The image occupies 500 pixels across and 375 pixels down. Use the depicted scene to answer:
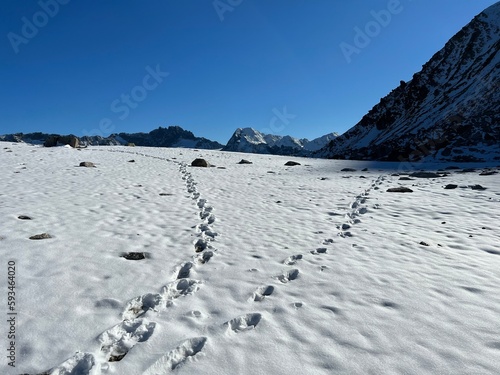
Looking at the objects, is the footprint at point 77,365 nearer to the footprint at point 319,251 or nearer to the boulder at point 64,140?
the footprint at point 319,251

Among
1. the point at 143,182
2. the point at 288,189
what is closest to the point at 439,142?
the point at 288,189

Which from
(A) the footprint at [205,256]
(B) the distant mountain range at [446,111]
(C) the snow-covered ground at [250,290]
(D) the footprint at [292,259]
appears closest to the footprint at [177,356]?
(C) the snow-covered ground at [250,290]

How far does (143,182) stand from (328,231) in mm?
12266

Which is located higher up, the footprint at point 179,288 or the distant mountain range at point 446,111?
the distant mountain range at point 446,111

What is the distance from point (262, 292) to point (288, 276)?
92 cm

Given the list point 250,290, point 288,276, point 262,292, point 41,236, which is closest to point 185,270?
point 250,290

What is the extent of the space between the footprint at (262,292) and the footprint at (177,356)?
1.47 m

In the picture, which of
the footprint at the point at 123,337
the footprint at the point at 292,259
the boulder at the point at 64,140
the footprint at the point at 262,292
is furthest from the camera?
the boulder at the point at 64,140

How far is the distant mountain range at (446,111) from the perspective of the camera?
78875 mm

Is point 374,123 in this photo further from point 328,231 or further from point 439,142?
point 328,231

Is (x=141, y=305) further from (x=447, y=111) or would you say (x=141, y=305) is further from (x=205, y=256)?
(x=447, y=111)

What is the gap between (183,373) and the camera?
385 cm

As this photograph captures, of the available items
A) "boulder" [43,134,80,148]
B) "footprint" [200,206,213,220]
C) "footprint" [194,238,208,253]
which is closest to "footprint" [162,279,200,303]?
"footprint" [194,238,208,253]

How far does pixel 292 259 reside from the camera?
24.9 feet
